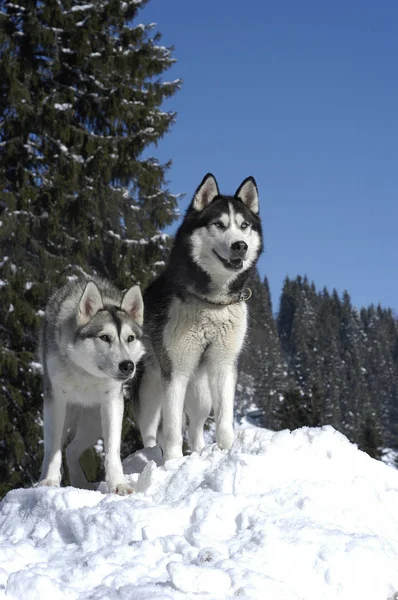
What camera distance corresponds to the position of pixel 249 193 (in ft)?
24.8

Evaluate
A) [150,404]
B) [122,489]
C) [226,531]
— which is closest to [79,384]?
[122,489]

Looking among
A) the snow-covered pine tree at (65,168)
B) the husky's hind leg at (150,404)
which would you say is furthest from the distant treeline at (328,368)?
the husky's hind leg at (150,404)

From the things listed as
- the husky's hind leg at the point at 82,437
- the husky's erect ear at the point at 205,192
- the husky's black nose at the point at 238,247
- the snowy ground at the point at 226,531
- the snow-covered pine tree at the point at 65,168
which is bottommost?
the snowy ground at the point at 226,531

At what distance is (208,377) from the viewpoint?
7332mm

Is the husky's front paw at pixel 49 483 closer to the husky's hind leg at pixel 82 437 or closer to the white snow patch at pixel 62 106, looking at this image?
the husky's hind leg at pixel 82 437

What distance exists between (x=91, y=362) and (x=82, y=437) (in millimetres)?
1576

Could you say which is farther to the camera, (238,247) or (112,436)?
(238,247)

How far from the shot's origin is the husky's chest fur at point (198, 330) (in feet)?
23.0

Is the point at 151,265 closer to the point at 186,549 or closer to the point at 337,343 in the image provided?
the point at 186,549

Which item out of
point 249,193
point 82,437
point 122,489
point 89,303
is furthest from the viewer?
point 82,437

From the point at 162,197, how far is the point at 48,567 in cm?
1575

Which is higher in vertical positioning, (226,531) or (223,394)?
(223,394)

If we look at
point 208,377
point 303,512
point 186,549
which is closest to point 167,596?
A: point 186,549

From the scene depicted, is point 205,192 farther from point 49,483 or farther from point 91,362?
point 49,483
